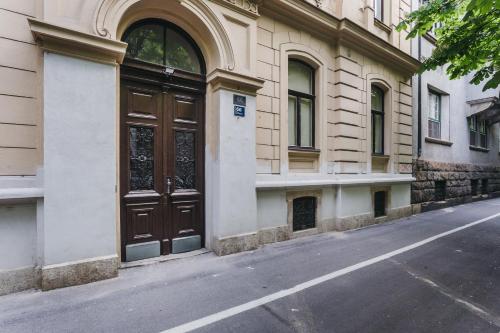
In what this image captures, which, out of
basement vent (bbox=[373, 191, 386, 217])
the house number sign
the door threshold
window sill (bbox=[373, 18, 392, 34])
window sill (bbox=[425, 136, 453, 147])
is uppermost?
window sill (bbox=[373, 18, 392, 34])

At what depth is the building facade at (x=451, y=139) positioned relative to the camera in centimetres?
1059

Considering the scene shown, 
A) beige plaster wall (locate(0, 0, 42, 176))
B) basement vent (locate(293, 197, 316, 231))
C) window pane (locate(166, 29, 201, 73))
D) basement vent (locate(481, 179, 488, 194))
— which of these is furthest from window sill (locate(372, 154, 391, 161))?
basement vent (locate(481, 179, 488, 194))

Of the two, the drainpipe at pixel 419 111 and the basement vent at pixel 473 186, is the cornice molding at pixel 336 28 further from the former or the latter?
the basement vent at pixel 473 186

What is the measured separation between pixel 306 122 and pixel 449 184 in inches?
349

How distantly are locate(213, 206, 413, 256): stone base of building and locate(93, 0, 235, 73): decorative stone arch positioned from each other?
3408 mm

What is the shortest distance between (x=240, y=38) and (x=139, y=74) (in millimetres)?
2180

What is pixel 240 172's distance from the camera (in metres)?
5.44

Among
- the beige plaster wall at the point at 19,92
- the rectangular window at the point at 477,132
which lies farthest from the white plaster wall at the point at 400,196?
the beige plaster wall at the point at 19,92

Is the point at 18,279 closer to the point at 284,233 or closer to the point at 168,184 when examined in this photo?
the point at 168,184

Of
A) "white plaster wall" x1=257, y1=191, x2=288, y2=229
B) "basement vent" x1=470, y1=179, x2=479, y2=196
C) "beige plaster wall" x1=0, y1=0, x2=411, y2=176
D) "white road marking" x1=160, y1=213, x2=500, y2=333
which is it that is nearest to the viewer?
"white road marking" x1=160, y1=213, x2=500, y2=333

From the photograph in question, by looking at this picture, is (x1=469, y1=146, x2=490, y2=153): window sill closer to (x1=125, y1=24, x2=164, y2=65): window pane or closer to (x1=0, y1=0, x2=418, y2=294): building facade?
(x1=0, y1=0, x2=418, y2=294): building facade

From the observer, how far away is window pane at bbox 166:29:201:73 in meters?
5.17

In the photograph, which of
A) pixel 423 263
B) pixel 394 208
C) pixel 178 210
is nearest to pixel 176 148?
pixel 178 210

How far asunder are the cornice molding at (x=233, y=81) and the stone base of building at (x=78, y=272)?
3.53 metres
